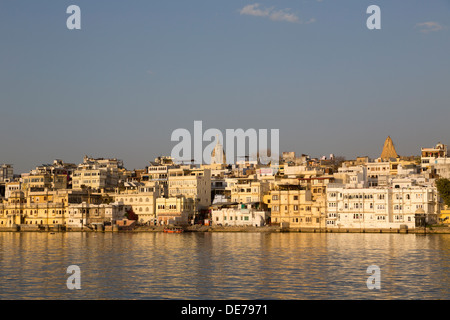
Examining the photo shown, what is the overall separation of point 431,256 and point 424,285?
15.1 m

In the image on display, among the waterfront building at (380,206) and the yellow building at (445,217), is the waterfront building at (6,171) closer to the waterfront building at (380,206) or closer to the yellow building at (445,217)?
the waterfront building at (380,206)

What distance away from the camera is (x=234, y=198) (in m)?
97.5

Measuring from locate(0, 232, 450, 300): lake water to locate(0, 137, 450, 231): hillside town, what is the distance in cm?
1997

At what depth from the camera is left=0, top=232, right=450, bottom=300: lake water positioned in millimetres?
31953

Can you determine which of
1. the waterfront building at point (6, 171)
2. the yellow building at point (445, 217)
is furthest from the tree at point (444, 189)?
the waterfront building at point (6, 171)

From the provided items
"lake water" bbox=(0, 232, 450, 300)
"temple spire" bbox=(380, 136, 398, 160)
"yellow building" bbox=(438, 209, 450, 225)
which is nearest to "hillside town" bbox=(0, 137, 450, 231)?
"yellow building" bbox=(438, 209, 450, 225)

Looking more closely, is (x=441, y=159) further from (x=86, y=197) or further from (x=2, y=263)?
(x=2, y=263)

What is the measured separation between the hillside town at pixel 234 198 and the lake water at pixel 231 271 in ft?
65.5

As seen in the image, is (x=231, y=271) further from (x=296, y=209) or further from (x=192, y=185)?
(x=192, y=185)

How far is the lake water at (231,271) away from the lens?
105ft

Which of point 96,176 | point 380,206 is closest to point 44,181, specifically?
point 96,176

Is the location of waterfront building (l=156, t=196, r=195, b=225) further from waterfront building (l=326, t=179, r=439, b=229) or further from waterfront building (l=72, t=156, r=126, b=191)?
waterfront building (l=326, t=179, r=439, b=229)
